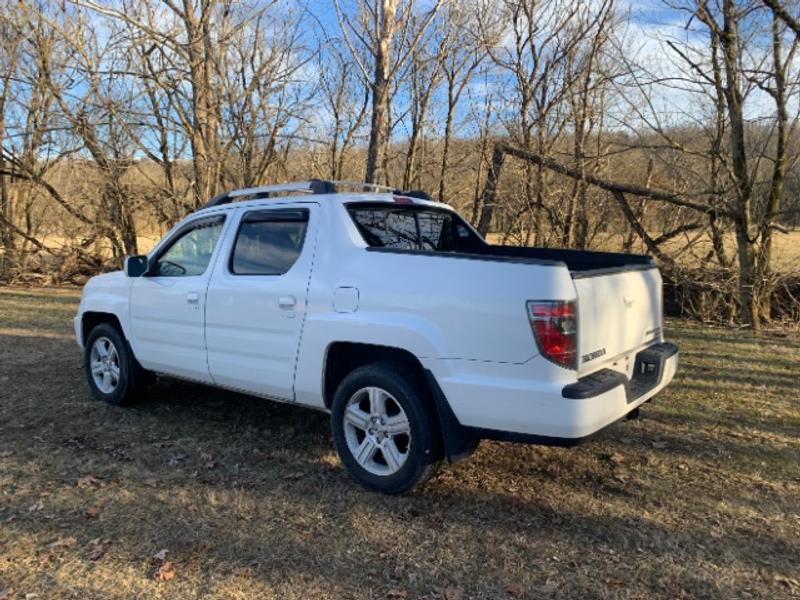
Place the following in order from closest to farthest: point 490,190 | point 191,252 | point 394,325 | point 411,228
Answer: point 394,325 → point 411,228 → point 191,252 → point 490,190

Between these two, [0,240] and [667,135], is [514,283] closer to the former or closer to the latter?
[667,135]

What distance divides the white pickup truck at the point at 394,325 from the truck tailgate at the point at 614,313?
0.04ft

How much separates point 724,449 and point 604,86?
848cm

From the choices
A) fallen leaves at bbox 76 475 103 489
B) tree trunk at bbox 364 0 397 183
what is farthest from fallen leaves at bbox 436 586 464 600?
tree trunk at bbox 364 0 397 183

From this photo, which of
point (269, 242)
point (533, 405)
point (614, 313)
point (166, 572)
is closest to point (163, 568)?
point (166, 572)

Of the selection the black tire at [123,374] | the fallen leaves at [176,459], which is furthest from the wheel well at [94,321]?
the fallen leaves at [176,459]

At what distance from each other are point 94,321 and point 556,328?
473cm

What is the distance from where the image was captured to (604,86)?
11.5 m

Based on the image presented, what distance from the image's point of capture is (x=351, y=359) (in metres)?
4.16

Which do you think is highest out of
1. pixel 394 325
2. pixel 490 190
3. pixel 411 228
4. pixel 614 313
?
pixel 490 190

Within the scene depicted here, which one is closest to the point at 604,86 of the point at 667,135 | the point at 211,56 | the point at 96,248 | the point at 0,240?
the point at 667,135

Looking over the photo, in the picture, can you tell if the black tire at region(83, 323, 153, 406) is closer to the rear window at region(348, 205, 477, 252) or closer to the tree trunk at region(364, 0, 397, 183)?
the rear window at region(348, 205, 477, 252)

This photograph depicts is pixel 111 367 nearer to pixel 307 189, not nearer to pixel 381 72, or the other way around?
pixel 307 189

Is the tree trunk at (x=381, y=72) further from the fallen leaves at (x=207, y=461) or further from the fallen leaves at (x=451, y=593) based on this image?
the fallen leaves at (x=451, y=593)
